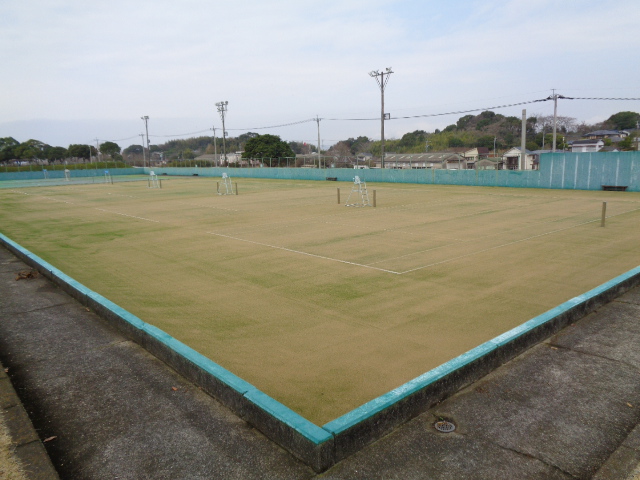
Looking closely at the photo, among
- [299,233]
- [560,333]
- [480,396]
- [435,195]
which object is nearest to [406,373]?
[480,396]

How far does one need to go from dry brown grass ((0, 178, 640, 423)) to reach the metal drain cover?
2.64 ft

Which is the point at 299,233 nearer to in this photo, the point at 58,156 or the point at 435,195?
the point at 435,195

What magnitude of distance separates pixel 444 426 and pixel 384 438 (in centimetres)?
Answer: 58

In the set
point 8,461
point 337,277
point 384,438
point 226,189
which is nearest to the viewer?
point 8,461

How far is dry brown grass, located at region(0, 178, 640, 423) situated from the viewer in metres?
5.96

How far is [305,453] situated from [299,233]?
39.0 feet

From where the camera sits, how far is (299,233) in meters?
15.6

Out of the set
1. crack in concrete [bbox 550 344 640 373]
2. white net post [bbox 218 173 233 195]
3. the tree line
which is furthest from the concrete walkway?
the tree line

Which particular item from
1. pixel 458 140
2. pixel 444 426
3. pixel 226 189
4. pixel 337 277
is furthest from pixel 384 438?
pixel 458 140

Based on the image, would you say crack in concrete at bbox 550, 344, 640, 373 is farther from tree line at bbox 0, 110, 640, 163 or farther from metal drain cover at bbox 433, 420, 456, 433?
tree line at bbox 0, 110, 640, 163

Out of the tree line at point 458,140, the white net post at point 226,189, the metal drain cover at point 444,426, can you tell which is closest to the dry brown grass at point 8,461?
the metal drain cover at point 444,426

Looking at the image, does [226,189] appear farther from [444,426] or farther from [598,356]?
[444,426]

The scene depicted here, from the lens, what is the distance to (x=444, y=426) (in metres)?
4.32

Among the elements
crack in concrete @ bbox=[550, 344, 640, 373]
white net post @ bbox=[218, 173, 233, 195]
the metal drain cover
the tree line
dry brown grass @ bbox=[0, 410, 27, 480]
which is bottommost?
the metal drain cover
